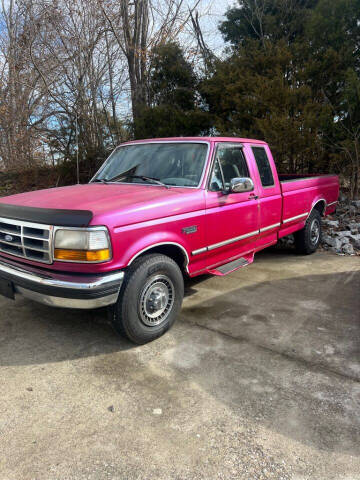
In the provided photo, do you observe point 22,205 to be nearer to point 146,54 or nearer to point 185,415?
point 185,415

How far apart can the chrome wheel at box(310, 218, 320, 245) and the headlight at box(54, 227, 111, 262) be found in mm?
4494

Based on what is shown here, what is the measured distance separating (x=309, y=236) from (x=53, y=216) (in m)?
4.67

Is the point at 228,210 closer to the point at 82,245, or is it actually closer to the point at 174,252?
the point at 174,252

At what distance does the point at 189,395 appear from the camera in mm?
2629

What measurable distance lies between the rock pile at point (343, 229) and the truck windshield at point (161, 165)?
3862 millimetres

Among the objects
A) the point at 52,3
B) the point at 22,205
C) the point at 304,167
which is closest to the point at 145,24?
the point at 52,3

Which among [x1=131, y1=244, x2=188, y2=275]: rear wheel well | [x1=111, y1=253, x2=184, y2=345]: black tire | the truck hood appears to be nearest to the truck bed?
the truck hood

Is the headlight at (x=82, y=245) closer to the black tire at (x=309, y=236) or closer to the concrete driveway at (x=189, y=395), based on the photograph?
the concrete driveway at (x=189, y=395)

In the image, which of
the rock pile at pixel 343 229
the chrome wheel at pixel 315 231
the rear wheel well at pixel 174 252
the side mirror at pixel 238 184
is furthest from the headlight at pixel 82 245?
the rock pile at pixel 343 229

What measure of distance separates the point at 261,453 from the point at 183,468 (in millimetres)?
480

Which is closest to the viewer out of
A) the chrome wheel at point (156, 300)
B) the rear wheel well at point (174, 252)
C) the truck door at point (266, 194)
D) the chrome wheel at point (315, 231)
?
the chrome wheel at point (156, 300)

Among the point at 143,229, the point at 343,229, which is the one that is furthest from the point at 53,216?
the point at 343,229

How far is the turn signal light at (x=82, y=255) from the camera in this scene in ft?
9.32

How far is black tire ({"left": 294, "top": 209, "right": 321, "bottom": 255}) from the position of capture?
242 inches
